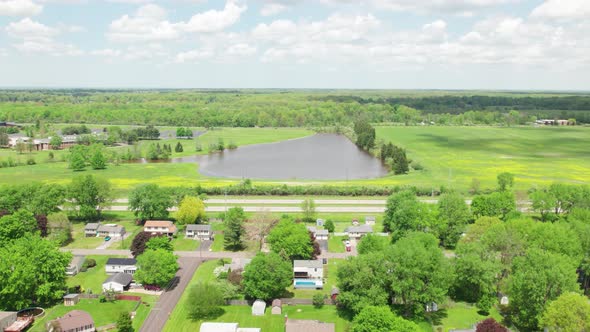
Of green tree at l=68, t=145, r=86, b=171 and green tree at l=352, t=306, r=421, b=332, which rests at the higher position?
green tree at l=68, t=145, r=86, b=171

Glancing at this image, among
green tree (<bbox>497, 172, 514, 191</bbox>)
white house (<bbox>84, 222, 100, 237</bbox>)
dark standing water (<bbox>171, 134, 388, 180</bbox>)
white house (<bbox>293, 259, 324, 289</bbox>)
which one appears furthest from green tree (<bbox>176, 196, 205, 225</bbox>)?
green tree (<bbox>497, 172, 514, 191</bbox>)

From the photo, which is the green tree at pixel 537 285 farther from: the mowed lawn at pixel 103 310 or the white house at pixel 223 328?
the mowed lawn at pixel 103 310

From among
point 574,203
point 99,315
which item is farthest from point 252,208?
point 574,203

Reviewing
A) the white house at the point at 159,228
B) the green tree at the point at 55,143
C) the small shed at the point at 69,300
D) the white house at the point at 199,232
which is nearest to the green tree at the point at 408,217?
the white house at the point at 199,232

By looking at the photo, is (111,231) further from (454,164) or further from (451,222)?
(454,164)

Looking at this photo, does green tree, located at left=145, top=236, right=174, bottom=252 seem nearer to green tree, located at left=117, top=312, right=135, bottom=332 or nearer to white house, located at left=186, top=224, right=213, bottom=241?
white house, located at left=186, top=224, right=213, bottom=241
